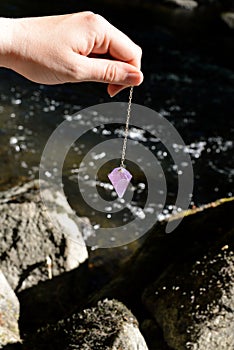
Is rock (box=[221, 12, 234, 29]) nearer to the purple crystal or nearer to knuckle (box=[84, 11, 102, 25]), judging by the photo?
the purple crystal

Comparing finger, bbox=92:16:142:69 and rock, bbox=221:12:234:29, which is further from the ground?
finger, bbox=92:16:142:69

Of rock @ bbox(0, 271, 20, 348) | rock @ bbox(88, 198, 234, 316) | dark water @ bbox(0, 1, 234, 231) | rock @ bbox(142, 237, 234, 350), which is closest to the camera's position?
rock @ bbox(142, 237, 234, 350)

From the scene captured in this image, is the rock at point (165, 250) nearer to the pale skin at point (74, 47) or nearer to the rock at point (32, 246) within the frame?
the rock at point (32, 246)

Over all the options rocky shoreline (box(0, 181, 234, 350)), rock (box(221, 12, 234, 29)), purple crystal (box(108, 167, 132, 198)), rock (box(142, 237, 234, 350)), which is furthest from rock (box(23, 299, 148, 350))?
rock (box(221, 12, 234, 29))

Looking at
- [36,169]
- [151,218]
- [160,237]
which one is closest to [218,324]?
[160,237]

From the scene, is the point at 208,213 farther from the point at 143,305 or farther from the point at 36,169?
the point at 36,169

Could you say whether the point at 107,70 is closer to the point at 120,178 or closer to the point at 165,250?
the point at 120,178
